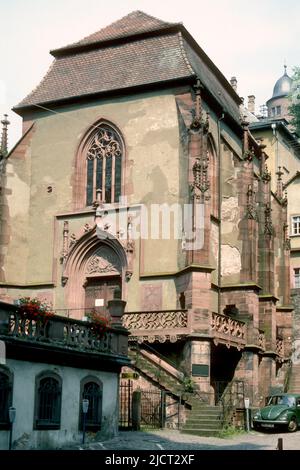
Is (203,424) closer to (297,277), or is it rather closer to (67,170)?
(67,170)

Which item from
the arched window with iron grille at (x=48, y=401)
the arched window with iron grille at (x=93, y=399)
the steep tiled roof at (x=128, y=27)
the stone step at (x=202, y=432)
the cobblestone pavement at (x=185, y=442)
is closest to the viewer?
the arched window with iron grille at (x=48, y=401)

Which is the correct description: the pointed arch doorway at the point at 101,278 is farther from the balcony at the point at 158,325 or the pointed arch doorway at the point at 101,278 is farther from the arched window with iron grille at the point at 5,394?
the arched window with iron grille at the point at 5,394

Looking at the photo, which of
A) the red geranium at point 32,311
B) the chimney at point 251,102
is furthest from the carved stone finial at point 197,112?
the chimney at point 251,102

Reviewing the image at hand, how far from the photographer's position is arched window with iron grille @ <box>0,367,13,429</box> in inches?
662

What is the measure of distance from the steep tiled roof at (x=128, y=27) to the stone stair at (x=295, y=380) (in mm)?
16704

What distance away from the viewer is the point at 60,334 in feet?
61.5

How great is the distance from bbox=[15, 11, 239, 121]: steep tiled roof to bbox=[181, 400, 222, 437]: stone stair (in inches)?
531

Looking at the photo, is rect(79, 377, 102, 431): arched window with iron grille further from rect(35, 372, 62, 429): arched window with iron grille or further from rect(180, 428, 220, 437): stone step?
rect(180, 428, 220, 437): stone step

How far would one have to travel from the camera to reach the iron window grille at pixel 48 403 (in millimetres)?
17953

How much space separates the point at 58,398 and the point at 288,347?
66.4 feet

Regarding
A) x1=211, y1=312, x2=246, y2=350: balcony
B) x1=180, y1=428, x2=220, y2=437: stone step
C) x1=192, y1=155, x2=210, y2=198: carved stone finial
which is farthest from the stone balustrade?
x1=192, y1=155, x2=210, y2=198: carved stone finial

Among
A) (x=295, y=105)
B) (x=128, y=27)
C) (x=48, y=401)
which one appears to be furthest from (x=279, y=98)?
(x=48, y=401)
